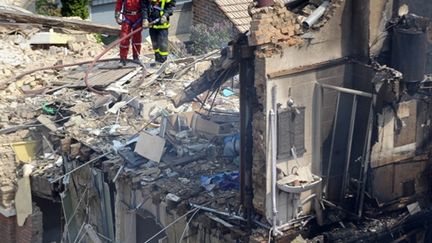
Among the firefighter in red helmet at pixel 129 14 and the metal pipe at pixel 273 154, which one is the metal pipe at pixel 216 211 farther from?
the firefighter in red helmet at pixel 129 14

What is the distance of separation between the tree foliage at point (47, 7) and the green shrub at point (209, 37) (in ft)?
18.3

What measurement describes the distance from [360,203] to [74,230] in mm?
5394

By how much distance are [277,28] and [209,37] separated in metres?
11.4

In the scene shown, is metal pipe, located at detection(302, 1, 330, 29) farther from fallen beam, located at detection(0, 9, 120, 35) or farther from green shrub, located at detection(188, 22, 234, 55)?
fallen beam, located at detection(0, 9, 120, 35)

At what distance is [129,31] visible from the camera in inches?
583

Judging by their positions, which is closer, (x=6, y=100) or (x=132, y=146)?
(x=132, y=146)

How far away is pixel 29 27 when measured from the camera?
60.2 ft

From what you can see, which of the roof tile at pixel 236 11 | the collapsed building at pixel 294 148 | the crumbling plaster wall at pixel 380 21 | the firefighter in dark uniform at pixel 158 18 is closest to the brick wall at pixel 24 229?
the collapsed building at pixel 294 148

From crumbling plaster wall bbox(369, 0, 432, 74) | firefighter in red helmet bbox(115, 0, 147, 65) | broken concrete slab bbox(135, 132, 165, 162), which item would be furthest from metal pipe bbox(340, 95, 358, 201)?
firefighter in red helmet bbox(115, 0, 147, 65)

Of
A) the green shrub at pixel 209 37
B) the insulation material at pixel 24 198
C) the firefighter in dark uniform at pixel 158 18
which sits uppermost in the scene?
the firefighter in dark uniform at pixel 158 18

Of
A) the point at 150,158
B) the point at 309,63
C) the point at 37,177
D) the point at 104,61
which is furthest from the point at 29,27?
the point at 309,63

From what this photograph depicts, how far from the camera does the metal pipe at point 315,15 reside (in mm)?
8609

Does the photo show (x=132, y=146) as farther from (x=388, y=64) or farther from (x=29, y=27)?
(x=29, y=27)

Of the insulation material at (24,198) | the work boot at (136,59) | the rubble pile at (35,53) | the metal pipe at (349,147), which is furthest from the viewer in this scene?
the rubble pile at (35,53)
